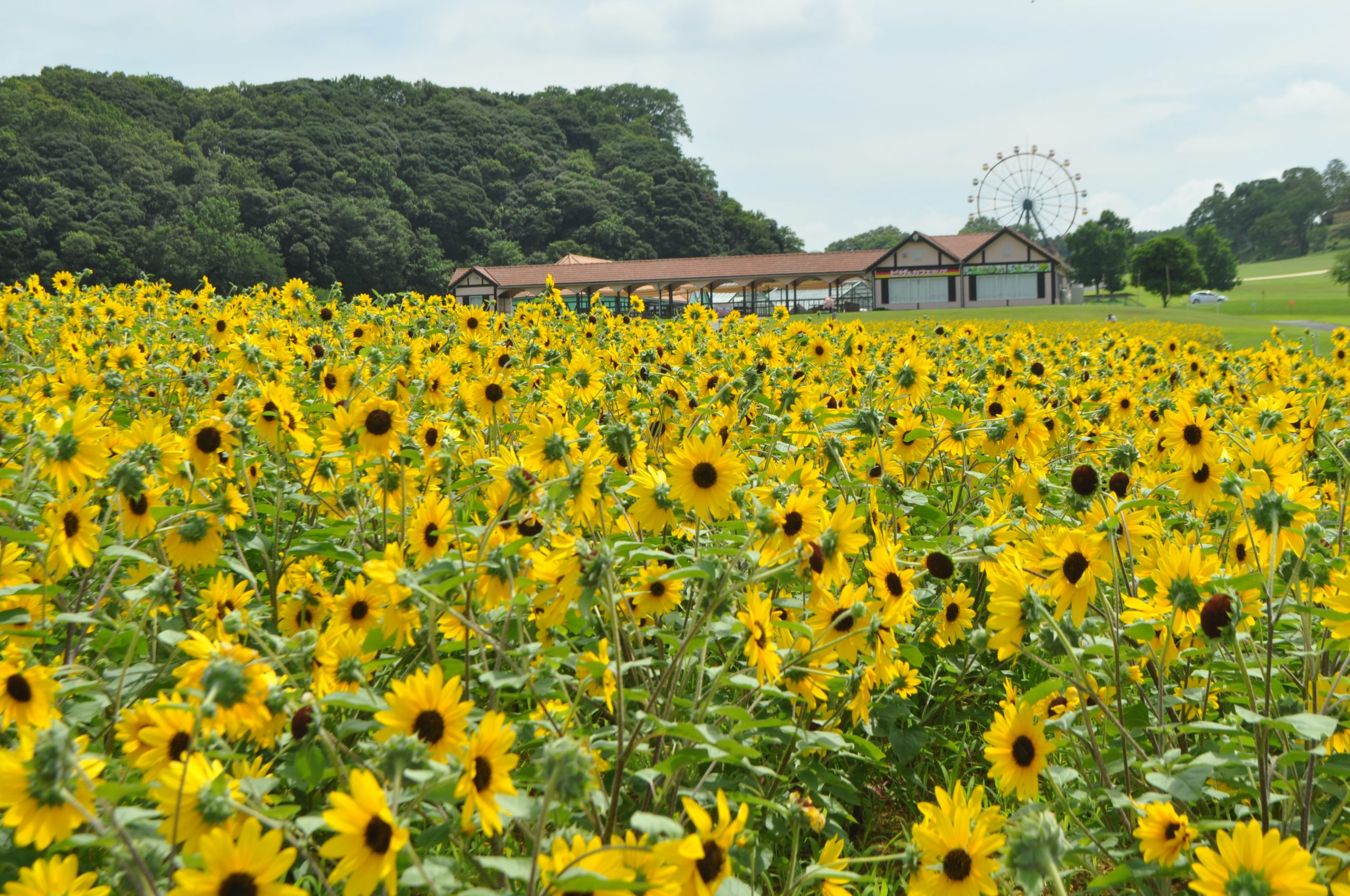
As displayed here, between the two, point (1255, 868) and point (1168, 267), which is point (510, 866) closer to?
Answer: point (1255, 868)

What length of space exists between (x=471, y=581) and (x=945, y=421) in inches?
96.9

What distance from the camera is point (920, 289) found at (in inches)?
2020

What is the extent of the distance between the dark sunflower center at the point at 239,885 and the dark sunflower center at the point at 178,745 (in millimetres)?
400

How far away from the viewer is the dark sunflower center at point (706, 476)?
2129 mm

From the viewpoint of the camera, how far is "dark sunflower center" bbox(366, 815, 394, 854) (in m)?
1.07

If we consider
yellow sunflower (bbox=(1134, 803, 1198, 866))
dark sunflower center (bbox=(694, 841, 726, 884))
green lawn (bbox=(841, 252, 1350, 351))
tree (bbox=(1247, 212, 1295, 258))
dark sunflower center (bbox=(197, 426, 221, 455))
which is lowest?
yellow sunflower (bbox=(1134, 803, 1198, 866))

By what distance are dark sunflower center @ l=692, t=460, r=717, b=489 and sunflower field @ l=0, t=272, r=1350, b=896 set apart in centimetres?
2

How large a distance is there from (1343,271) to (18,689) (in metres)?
79.9

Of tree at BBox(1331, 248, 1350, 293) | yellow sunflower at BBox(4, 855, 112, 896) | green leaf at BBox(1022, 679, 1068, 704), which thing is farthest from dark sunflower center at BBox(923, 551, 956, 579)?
tree at BBox(1331, 248, 1350, 293)

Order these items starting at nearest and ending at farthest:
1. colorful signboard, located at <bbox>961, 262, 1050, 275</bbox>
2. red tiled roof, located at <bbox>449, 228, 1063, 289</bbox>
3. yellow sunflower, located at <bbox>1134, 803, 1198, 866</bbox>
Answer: yellow sunflower, located at <bbox>1134, 803, 1198, 866</bbox> < red tiled roof, located at <bbox>449, 228, 1063, 289</bbox> < colorful signboard, located at <bbox>961, 262, 1050, 275</bbox>

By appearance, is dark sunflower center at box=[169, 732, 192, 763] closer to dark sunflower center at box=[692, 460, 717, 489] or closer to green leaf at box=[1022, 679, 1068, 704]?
dark sunflower center at box=[692, 460, 717, 489]

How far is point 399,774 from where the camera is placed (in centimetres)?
108

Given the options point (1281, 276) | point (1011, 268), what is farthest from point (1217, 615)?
point (1281, 276)

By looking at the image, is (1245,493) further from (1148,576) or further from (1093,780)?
(1093,780)
